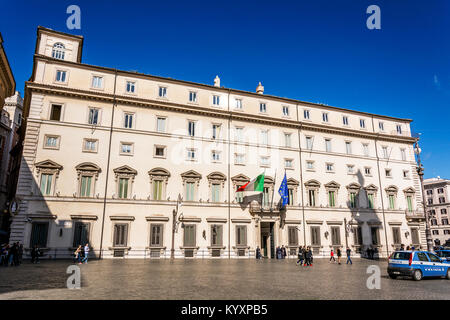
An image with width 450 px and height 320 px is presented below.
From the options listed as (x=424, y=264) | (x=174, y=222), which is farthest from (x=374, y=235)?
(x=174, y=222)

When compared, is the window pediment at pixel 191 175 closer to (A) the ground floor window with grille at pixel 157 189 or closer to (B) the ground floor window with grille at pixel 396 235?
(A) the ground floor window with grille at pixel 157 189

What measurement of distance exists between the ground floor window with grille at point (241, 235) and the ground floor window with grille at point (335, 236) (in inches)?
460

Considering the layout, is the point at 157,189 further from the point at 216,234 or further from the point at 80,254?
the point at 80,254

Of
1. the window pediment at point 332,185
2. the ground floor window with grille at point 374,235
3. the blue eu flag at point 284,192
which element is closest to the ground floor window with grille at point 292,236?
the blue eu flag at point 284,192

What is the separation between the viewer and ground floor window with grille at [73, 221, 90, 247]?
2900 centimetres

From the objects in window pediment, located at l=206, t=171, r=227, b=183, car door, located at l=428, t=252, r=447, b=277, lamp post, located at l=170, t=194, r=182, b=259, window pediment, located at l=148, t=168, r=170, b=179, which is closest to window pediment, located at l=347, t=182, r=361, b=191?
window pediment, located at l=206, t=171, r=227, b=183

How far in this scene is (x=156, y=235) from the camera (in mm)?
31484

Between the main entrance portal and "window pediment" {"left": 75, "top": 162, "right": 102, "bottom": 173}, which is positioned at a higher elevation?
"window pediment" {"left": 75, "top": 162, "right": 102, "bottom": 173}

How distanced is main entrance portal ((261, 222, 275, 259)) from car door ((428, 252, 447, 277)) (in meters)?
19.2

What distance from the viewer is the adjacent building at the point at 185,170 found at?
29.8 m

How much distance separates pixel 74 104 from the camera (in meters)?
32.0

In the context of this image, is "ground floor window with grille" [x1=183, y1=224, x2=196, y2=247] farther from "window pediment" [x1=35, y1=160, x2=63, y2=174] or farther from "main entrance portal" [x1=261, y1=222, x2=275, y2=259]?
"window pediment" [x1=35, y1=160, x2=63, y2=174]

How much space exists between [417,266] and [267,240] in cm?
2053
